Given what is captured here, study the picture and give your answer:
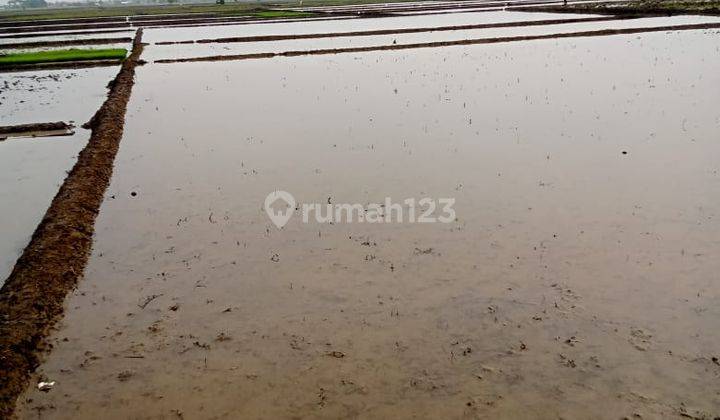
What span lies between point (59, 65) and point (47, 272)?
1832 centimetres

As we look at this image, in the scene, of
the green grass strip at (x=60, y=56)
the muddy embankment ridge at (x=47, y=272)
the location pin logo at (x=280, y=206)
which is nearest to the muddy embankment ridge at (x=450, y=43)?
the green grass strip at (x=60, y=56)

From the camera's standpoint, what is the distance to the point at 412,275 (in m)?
5.23

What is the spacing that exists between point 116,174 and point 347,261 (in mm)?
5120

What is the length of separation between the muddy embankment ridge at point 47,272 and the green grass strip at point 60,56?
14565 mm

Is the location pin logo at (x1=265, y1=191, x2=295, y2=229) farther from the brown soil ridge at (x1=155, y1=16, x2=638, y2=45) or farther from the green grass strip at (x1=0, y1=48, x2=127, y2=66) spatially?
the brown soil ridge at (x1=155, y1=16, x2=638, y2=45)

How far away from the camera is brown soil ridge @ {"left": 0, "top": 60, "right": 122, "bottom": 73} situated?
1998 cm

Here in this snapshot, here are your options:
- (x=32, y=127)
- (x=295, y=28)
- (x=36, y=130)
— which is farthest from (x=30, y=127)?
(x=295, y=28)

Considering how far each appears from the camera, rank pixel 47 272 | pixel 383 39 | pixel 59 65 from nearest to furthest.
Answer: pixel 47 272 < pixel 59 65 < pixel 383 39

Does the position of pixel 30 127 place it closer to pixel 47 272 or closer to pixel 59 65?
pixel 47 272

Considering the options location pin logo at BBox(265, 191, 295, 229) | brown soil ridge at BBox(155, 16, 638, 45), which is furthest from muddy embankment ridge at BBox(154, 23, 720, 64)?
location pin logo at BBox(265, 191, 295, 229)

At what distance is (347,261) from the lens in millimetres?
5555

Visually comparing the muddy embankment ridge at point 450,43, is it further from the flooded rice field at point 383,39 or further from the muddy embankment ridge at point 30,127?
the muddy embankment ridge at point 30,127

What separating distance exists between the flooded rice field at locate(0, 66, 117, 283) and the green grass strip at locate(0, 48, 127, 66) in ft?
6.44

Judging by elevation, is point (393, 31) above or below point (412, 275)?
above
